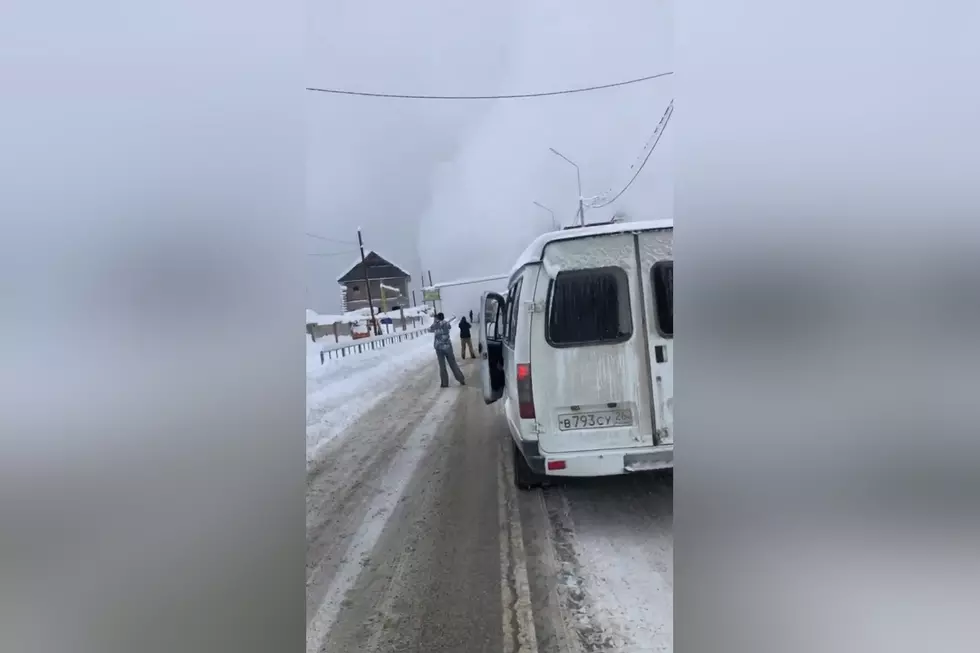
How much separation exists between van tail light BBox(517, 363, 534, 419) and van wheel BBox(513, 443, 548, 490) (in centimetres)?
56

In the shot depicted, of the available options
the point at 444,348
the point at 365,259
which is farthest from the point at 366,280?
the point at 444,348

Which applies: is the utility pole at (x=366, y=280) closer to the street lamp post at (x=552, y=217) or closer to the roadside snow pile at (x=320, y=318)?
the roadside snow pile at (x=320, y=318)

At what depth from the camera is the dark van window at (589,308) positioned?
2240mm

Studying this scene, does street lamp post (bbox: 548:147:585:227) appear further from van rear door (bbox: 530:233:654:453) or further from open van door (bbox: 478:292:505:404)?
open van door (bbox: 478:292:505:404)

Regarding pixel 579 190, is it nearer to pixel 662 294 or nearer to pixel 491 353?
pixel 662 294

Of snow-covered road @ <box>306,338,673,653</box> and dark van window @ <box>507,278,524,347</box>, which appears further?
dark van window @ <box>507,278,524,347</box>

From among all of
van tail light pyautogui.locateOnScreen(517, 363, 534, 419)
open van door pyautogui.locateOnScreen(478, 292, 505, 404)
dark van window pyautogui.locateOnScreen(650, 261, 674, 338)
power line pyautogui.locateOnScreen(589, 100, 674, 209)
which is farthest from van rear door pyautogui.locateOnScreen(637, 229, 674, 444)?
open van door pyautogui.locateOnScreen(478, 292, 505, 404)

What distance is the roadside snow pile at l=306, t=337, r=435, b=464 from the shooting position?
4.22ft

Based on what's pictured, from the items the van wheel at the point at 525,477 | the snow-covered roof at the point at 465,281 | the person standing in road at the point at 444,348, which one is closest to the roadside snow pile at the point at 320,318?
the snow-covered roof at the point at 465,281

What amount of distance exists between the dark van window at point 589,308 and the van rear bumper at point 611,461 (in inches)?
20.2

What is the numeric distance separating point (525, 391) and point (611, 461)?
52 cm

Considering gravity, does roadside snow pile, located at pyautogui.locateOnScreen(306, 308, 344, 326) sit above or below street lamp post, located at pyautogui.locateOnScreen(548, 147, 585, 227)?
below
